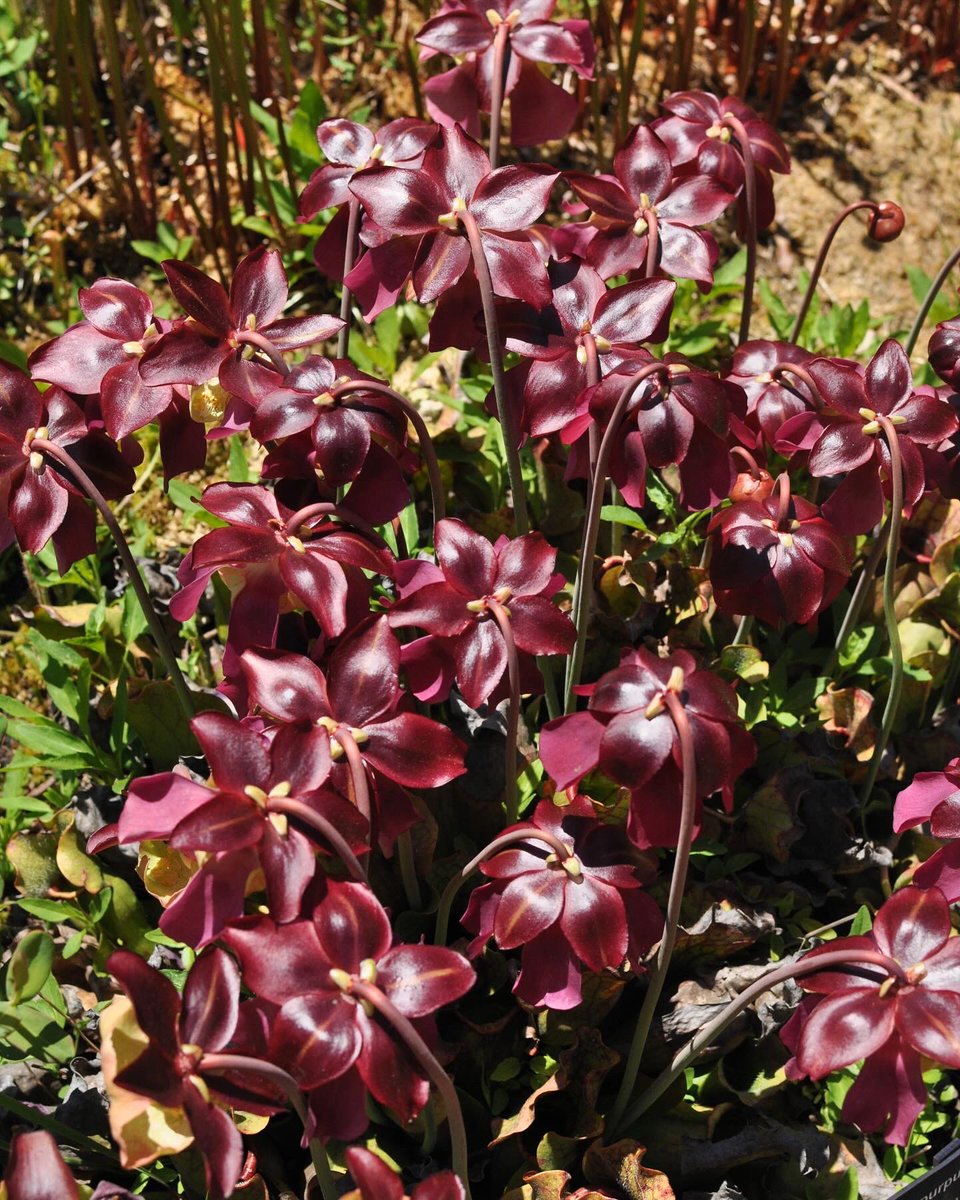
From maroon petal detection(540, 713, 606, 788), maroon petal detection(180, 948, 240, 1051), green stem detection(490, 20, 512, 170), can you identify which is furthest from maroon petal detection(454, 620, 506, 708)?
green stem detection(490, 20, 512, 170)

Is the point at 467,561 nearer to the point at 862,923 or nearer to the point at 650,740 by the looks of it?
the point at 650,740

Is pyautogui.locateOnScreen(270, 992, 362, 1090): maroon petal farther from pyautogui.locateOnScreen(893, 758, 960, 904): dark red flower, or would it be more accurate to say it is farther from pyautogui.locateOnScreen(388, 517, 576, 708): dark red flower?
pyautogui.locateOnScreen(893, 758, 960, 904): dark red flower

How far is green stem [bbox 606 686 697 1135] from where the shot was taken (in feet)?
4.24

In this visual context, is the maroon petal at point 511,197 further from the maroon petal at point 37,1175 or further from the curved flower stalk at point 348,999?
the maroon petal at point 37,1175

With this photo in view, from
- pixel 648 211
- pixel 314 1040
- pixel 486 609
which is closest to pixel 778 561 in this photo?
pixel 486 609

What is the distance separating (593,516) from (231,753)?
0.64 m

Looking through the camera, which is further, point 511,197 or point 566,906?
point 511,197

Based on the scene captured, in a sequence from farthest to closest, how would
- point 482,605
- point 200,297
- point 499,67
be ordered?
point 499,67 < point 200,297 < point 482,605

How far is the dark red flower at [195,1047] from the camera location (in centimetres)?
114

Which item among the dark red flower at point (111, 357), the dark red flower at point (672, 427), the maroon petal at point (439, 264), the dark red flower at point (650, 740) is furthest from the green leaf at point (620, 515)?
the dark red flower at point (111, 357)

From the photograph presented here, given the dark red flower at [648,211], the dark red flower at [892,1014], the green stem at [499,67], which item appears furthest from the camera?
the green stem at [499,67]

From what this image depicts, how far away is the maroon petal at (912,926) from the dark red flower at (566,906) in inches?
10.4

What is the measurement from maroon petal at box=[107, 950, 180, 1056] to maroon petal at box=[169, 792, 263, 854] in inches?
4.6

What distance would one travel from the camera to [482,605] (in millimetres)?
1489
